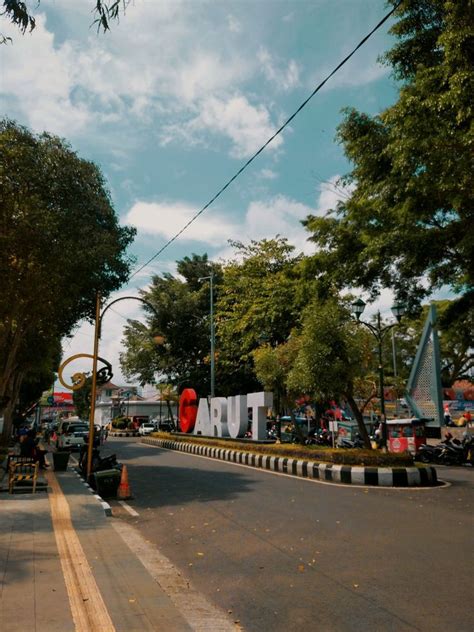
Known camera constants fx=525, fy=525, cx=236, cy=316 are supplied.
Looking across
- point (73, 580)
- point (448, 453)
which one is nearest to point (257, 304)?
point (448, 453)

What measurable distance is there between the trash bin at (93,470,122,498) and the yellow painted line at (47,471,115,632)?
3146 mm

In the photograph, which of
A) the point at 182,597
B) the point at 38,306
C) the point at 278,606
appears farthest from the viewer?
the point at 38,306

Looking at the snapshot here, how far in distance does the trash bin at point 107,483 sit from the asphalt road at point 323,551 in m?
0.59

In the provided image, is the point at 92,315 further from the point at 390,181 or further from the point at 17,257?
the point at 390,181

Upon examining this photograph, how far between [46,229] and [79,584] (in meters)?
12.1

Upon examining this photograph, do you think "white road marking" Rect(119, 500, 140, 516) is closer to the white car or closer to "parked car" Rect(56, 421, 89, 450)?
"parked car" Rect(56, 421, 89, 450)

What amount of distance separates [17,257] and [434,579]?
45.8 feet

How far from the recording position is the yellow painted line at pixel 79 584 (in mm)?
4355

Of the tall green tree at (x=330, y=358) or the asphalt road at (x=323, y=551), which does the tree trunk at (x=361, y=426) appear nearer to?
the tall green tree at (x=330, y=358)

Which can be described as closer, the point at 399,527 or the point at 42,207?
the point at 399,527

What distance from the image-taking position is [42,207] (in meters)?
16.5

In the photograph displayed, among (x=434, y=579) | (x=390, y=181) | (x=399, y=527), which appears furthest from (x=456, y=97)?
(x=434, y=579)

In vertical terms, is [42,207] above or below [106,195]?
below

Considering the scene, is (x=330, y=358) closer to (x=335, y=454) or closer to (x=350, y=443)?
(x=335, y=454)
